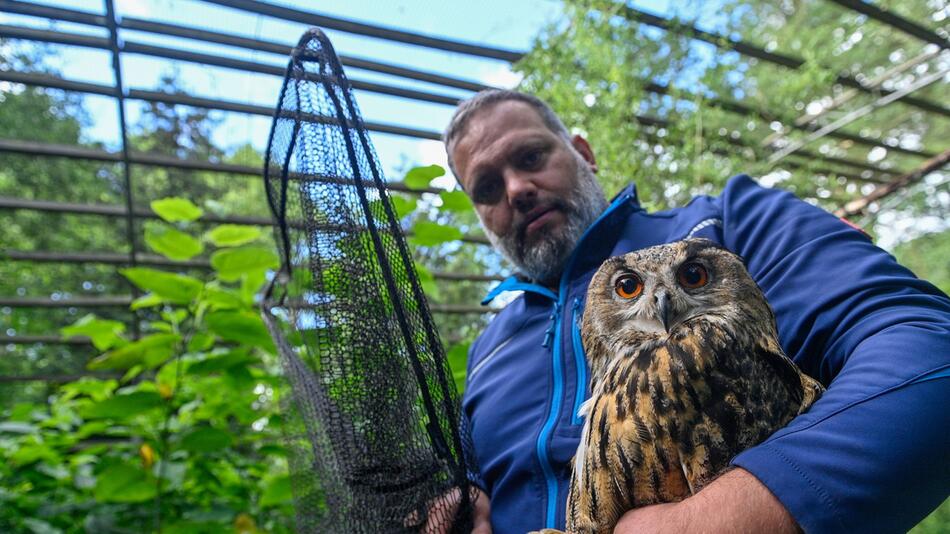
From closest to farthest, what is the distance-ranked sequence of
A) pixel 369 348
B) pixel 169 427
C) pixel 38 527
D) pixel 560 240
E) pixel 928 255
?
pixel 369 348
pixel 560 240
pixel 38 527
pixel 169 427
pixel 928 255

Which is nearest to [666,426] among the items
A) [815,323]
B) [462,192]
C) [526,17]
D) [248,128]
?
[815,323]

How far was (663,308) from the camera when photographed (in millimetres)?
928

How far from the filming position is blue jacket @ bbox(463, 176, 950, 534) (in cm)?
65

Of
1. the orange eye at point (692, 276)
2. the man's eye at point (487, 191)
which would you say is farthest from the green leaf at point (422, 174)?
the orange eye at point (692, 276)

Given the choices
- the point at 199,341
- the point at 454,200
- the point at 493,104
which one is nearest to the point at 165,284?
the point at 199,341

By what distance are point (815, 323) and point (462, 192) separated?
4.18 feet

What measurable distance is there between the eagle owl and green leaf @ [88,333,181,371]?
1.61m

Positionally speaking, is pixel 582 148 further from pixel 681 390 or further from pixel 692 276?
pixel 681 390

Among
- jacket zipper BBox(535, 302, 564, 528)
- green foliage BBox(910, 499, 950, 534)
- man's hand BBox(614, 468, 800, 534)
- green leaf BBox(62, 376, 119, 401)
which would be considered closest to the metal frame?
green leaf BBox(62, 376, 119, 401)

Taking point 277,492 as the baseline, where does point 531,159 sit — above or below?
above

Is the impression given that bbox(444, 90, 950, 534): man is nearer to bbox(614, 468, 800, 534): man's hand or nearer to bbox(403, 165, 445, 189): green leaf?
bbox(614, 468, 800, 534): man's hand

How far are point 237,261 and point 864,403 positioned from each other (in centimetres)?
181

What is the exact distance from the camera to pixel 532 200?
155 cm

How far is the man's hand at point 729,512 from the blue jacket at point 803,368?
2 cm
